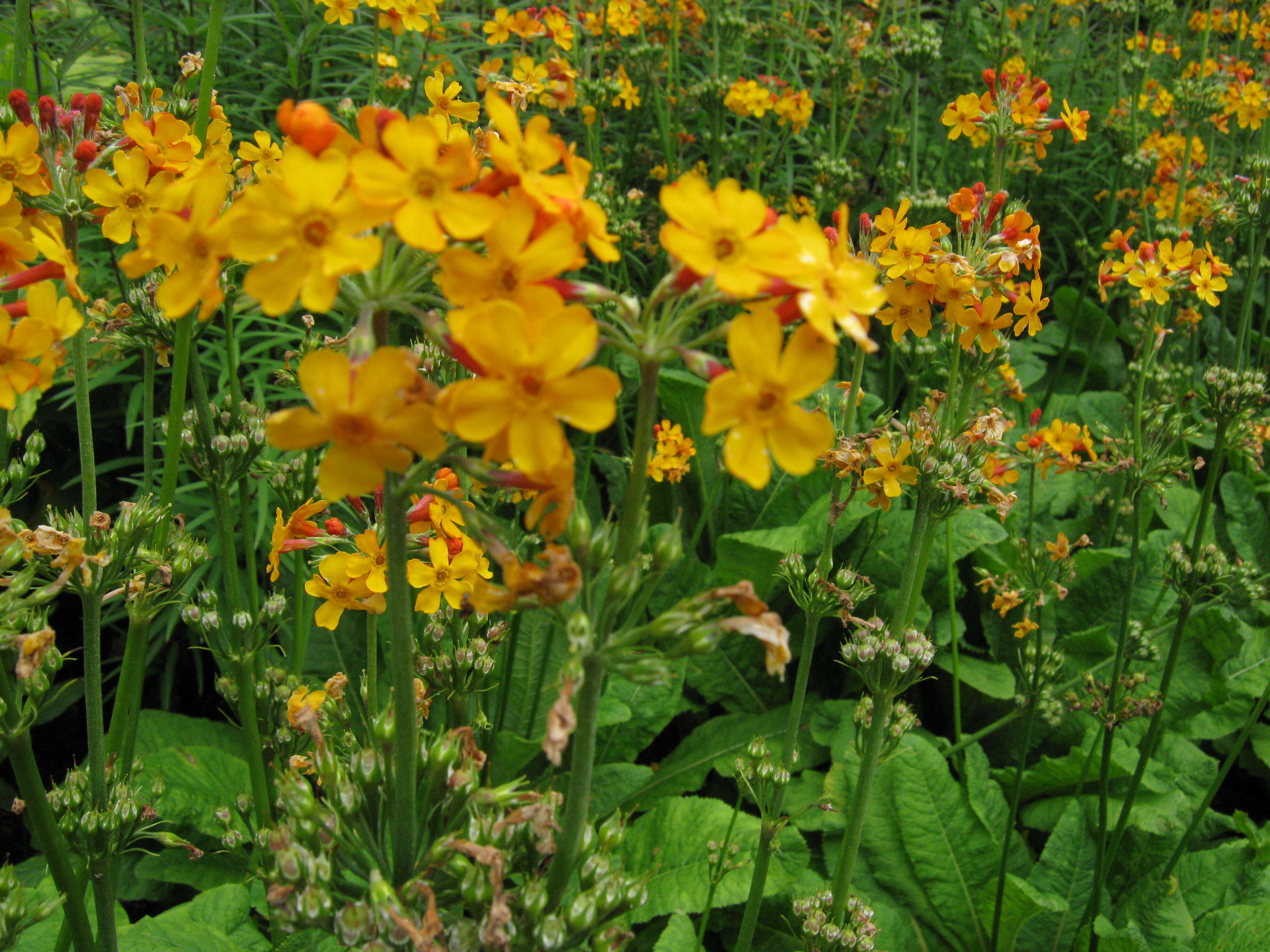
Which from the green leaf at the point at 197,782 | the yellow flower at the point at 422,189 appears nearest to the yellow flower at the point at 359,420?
the yellow flower at the point at 422,189

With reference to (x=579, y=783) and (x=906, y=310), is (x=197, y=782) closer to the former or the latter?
(x=579, y=783)

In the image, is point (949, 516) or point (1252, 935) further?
point (1252, 935)

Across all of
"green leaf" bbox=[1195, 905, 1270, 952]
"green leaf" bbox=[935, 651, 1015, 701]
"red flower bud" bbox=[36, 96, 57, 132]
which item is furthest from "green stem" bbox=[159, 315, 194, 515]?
"green leaf" bbox=[1195, 905, 1270, 952]

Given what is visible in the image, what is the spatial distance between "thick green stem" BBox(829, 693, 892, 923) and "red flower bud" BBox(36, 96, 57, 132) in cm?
239

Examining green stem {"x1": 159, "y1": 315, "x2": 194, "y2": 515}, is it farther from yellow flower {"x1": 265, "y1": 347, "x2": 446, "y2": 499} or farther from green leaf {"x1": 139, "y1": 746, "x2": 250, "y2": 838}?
green leaf {"x1": 139, "y1": 746, "x2": 250, "y2": 838}

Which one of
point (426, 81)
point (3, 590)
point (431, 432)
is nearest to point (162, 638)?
point (3, 590)

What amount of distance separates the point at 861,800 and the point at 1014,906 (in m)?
1.31

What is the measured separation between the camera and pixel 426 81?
9.11ft

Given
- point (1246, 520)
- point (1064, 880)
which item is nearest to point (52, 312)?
point (1064, 880)

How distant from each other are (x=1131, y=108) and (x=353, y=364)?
626cm

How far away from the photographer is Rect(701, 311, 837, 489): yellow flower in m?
1.09

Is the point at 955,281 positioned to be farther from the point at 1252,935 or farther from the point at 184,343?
the point at 1252,935

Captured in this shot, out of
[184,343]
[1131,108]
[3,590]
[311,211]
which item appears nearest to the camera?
[311,211]

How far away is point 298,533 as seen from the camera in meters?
2.12
